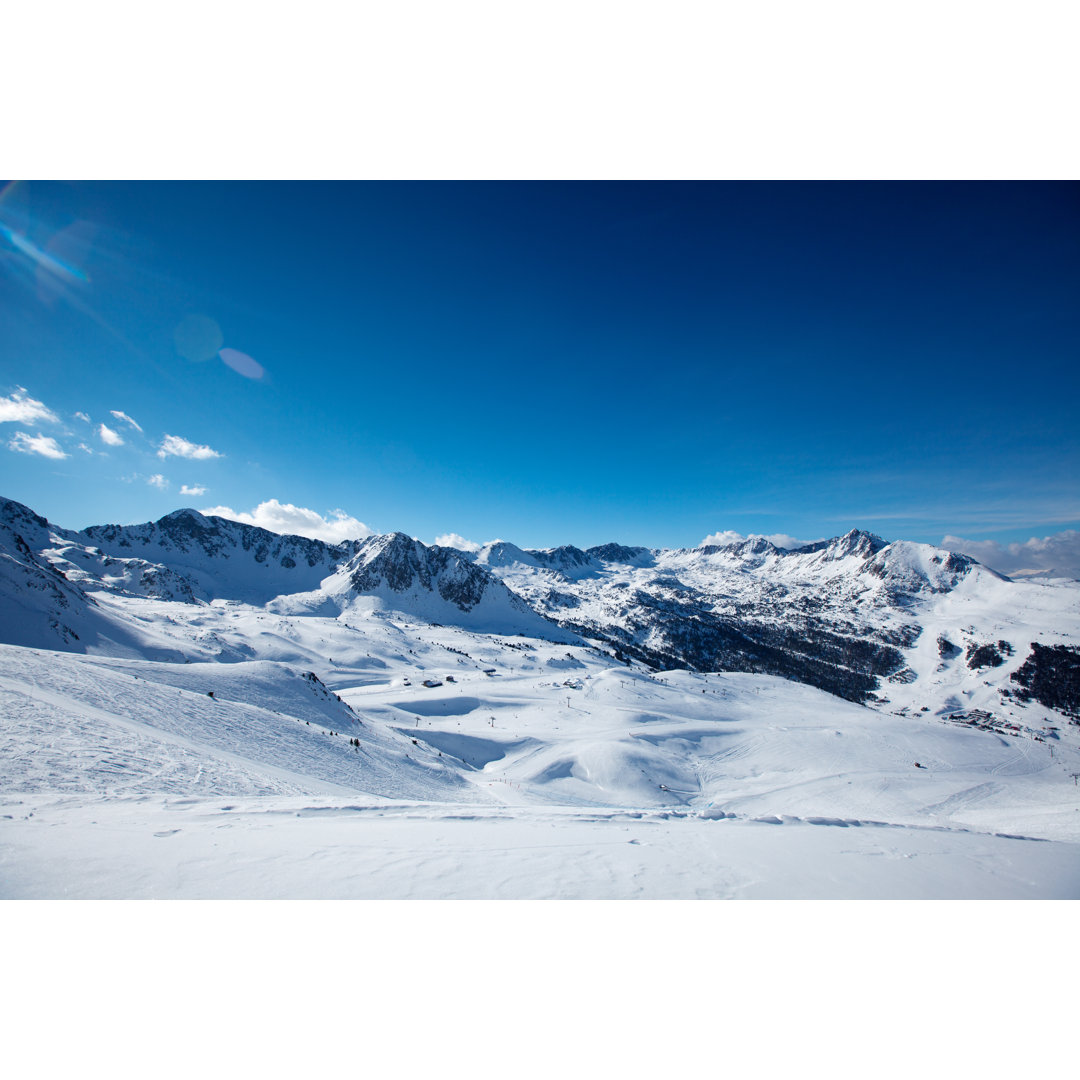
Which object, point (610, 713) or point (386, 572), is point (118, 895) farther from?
point (386, 572)

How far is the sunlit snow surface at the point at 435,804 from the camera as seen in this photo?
612 cm

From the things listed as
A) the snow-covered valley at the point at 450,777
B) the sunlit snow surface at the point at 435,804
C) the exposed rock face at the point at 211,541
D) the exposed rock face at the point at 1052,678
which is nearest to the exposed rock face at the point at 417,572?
the exposed rock face at the point at 211,541

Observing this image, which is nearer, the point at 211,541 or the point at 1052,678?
the point at 1052,678

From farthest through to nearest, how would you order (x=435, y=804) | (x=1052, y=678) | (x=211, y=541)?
(x=211, y=541) < (x=1052, y=678) < (x=435, y=804)

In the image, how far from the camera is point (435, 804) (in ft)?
32.9

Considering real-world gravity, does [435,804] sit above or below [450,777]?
above

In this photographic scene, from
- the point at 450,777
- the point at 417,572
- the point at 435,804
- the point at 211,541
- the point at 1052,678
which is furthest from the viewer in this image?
the point at 211,541

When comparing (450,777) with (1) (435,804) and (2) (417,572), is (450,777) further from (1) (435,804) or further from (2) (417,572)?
(2) (417,572)

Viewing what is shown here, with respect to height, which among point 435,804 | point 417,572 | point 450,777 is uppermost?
point 417,572

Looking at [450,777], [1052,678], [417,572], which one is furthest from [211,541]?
[1052,678]

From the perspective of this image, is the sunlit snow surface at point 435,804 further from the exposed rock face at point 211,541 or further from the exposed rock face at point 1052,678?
the exposed rock face at point 1052,678

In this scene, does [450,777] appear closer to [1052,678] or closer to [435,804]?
[435,804]

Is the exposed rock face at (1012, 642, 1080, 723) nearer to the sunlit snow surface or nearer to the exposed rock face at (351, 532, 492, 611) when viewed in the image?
the sunlit snow surface

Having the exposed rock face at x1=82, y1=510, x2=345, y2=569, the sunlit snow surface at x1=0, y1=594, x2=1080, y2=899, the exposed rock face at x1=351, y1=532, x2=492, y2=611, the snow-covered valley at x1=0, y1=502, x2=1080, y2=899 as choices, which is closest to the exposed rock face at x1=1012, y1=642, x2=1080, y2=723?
the snow-covered valley at x1=0, y1=502, x2=1080, y2=899
